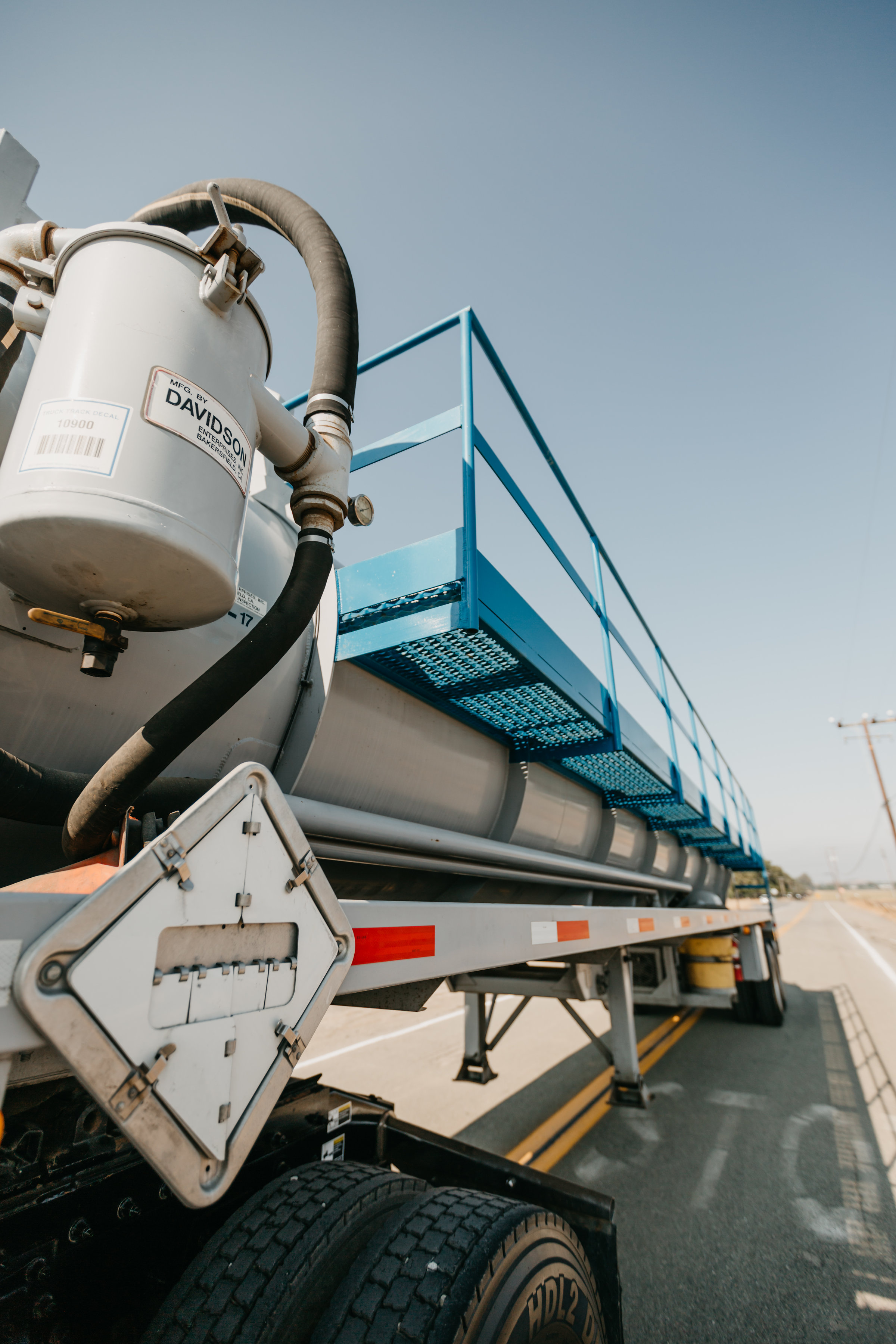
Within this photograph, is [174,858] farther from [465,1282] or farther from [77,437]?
[465,1282]

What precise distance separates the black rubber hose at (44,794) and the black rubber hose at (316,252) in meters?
0.98

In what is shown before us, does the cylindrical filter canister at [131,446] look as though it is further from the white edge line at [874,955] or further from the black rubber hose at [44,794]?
the white edge line at [874,955]

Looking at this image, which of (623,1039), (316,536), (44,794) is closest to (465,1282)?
(44,794)

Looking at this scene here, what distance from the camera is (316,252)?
64.0 inches

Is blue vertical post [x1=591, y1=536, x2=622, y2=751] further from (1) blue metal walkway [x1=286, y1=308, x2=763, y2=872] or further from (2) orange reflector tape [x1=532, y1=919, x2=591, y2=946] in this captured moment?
(2) orange reflector tape [x1=532, y1=919, x2=591, y2=946]

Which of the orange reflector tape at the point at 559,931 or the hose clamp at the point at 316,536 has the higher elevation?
the hose clamp at the point at 316,536

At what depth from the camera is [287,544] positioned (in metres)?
1.99

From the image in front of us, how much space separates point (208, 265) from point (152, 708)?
0.97m

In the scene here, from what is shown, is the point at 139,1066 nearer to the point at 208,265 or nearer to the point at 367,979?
the point at 367,979

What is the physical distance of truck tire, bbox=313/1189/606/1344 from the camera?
1.40m

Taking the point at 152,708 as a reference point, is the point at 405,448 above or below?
above

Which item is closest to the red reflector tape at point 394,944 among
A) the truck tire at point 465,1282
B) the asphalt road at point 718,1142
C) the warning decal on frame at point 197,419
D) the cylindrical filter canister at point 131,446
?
the truck tire at point 465,1282

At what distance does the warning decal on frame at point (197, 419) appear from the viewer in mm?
1174

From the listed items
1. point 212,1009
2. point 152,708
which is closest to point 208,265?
Result: point 152,708
